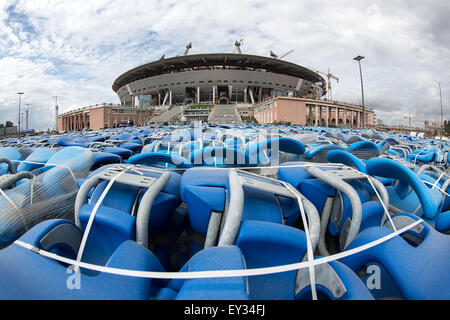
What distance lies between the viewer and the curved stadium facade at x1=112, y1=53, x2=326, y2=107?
59.2 metres

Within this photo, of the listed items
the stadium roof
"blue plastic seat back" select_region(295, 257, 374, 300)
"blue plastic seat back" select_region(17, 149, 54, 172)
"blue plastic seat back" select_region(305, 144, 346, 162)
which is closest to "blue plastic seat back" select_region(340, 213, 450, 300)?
"blue plastic seat back" select_region(295, 257, 374, 300)

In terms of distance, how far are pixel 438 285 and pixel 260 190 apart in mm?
865

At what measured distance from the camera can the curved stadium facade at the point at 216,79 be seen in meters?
59.2

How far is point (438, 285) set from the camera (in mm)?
802

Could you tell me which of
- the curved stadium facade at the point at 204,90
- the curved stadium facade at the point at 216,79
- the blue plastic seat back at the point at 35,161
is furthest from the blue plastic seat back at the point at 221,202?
the curved stadium facade at the point at 216,79

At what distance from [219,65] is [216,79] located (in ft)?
20.5

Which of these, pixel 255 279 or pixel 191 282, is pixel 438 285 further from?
pixel 191 282

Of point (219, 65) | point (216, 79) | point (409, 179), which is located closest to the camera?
point (409, 179)

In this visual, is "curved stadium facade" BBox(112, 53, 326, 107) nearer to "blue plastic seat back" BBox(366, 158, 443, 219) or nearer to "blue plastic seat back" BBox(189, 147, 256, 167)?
"blue plastic seat back" BBox(189, 147, 256, 167)

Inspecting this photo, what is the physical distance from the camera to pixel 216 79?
5947 cm

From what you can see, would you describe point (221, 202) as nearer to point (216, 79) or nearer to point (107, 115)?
point (107, 115)

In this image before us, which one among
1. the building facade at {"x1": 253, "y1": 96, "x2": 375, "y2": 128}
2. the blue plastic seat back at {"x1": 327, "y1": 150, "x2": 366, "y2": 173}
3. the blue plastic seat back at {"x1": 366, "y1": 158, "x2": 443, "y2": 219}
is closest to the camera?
the blue plastic seat back at {"x1": 366, "y1": 158, "x2": 443, "y2": 219}

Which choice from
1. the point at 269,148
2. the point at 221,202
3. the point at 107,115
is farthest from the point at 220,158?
the point at 107,115
